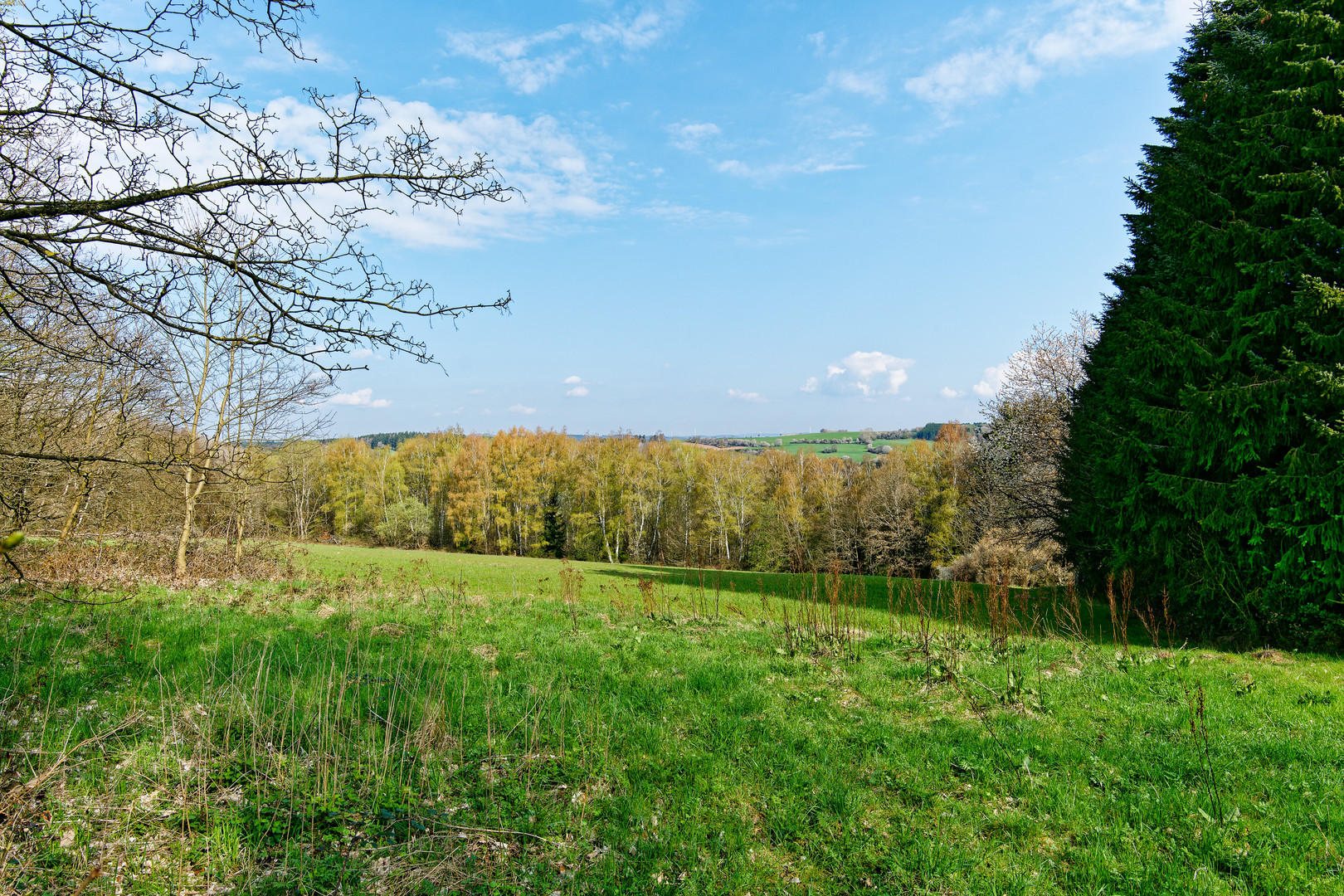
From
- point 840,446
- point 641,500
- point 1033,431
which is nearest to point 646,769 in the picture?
point 1033,431

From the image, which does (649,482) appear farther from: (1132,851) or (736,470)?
(1132,851)

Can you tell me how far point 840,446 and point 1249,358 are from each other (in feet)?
229

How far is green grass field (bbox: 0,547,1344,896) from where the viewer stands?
3393mm

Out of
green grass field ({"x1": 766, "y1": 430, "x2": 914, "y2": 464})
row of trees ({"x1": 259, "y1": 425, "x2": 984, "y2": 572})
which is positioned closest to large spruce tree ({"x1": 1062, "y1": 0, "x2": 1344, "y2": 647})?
row of trees ({"x1": 259, "y1": 425, "x2": 984, "y2": 572})

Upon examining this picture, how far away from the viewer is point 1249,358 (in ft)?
31.2

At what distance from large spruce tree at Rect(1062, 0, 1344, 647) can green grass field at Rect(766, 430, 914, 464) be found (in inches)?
1261

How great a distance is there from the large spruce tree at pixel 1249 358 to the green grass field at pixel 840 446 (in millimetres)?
32019

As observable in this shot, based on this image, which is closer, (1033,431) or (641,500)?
(1033,431)

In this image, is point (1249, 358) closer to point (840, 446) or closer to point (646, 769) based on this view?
point (646, 769)

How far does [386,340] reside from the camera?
3684 millimetres

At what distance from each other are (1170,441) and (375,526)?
165 feet

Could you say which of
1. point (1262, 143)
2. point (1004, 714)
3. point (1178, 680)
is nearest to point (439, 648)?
point (1004, 714)

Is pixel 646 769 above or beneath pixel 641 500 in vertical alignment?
beneath

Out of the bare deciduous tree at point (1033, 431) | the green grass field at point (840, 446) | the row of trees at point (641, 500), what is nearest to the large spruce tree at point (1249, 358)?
the bare deciduous tree at point (1033, 431)
